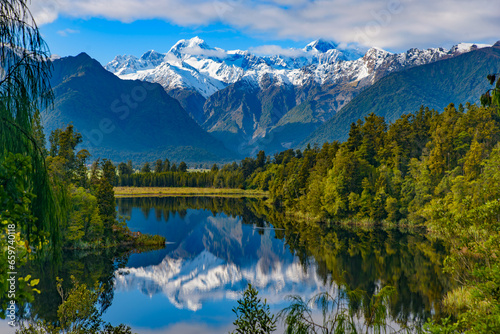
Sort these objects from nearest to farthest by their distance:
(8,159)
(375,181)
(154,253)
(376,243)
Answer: (8,159) → (154,253) → (376,243) → (375,181)

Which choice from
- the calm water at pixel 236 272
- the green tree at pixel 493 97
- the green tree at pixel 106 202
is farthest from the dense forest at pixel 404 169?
the green tree at pixel 493 97

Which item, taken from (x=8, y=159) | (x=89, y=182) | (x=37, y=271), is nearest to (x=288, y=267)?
(x=37, y=271)

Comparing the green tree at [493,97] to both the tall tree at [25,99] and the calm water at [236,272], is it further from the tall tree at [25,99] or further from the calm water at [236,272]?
the calm water at [236,272]

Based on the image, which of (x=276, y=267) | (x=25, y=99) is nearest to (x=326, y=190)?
(x=276, y=267)

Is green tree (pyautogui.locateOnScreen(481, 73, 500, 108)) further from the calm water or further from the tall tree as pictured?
the calm water

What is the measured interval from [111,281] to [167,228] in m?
40.2

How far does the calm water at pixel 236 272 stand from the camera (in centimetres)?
3506

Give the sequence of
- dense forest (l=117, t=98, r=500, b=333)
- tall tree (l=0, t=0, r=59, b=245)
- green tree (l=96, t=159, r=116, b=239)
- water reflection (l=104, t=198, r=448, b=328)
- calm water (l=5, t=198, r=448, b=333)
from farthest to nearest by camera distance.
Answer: dense forest (l=117, t=98, r=500, b=333) → green tree (l=96, t=159, r=116, b=239) → water reflection (l=104, t=198, r=448, b=328) → calm water (l=5, t=198, r=448, b=333) → tall tree (l=0, t=0, r=59, b=245)

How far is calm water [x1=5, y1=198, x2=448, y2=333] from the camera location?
3506 centimetres

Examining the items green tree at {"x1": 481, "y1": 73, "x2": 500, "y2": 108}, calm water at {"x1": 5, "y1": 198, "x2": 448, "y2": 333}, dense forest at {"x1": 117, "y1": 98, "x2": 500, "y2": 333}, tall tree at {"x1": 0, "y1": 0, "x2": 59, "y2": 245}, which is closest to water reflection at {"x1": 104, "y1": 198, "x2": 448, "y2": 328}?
calm water at {"x1": 5, "y1": 198, "x2": 448, "y2": 333}

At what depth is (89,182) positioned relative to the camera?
65.1 m

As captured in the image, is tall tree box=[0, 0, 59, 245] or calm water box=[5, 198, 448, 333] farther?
calm water box=[5, 198, 448, 333]

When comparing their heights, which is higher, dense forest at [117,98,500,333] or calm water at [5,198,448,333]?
dense forest at [117,98,500,333]

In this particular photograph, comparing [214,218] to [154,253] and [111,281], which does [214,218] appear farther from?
[111,281]
